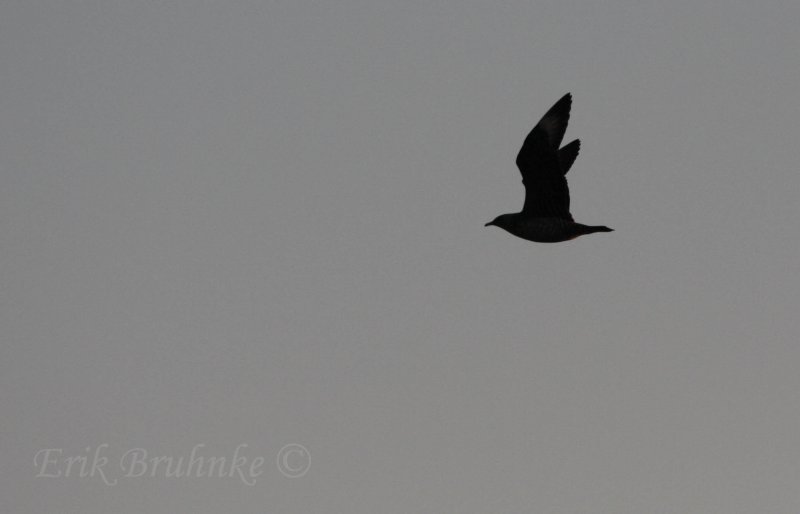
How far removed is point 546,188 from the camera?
68.3 ft

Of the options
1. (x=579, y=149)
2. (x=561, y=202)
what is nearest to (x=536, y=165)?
(x=561, y=202)

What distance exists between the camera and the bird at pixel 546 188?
20578mm

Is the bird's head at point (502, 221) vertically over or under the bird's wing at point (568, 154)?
under

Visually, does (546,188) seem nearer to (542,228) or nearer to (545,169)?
(545,169)

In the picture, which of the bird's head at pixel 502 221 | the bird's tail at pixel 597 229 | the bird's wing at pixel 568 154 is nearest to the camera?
the bird's tail at pixel 597 229

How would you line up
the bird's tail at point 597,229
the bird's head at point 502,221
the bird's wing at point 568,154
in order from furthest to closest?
the bird's wing at point 568,154
the bird's head at point 502,221
the bird's tail at point 597,229

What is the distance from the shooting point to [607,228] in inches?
794

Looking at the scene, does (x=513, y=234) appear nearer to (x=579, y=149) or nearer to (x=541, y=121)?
(x=541, y=121)

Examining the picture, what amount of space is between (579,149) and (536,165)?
149 inches

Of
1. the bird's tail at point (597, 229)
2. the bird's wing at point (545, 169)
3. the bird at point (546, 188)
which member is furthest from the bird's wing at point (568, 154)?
the bird's tail at point (597, 229)

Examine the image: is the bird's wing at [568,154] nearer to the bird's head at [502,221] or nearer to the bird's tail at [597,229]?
the bird's head at [502,221]

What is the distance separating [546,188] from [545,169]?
31cm

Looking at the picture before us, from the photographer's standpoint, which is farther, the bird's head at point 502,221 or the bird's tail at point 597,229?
the bird's head at point 502,221

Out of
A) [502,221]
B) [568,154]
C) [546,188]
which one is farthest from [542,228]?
[568,154]
